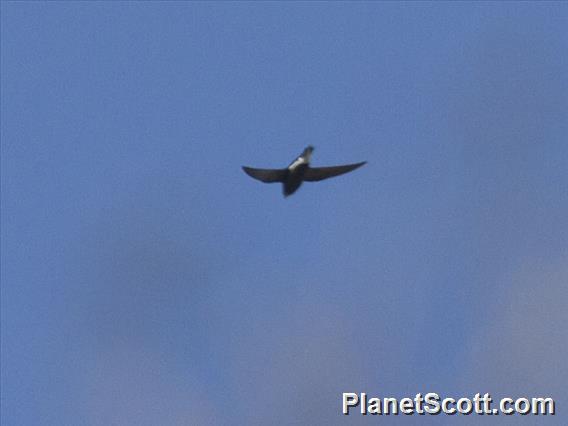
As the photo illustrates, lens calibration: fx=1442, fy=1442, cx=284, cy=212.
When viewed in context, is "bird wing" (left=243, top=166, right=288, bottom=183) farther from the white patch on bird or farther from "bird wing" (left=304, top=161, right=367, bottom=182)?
"bird wing" (left=304, top=161, right=367, bottom=182)

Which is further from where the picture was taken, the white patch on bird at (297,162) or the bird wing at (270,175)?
the white patch on bird at (297,162)

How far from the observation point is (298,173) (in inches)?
4267

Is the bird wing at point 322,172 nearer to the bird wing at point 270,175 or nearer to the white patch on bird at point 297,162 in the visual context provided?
the white patch on bird at point 297,162

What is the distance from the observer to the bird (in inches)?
4250

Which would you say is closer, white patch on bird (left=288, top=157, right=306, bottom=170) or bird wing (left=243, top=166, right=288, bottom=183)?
bird wing (left=243, top=166, right=288, bottom=183)

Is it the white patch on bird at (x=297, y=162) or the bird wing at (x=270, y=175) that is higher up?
the white patch on bird at (x=297, y=162)

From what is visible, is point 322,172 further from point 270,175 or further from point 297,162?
point 270,175

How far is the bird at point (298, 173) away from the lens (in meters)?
108

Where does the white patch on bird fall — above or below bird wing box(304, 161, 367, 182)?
above

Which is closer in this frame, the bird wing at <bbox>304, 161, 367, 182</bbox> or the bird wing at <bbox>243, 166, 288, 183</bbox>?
the bird wing at <bbox>243, 166, 288, 183</bbox>

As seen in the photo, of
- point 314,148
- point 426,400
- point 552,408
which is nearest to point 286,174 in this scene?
point 314,148

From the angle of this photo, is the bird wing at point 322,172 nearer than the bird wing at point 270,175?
No

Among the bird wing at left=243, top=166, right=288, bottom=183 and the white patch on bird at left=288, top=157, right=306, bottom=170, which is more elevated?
the white patch on bird at left=288, top=157, right=306, bottom=170

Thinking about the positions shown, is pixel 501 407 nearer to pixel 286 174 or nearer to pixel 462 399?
pixel 462 399
